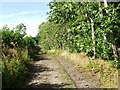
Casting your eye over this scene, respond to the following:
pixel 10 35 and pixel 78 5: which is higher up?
pixel 78 5

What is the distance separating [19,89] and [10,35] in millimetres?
4711

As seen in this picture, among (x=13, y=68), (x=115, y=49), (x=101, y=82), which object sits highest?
(x=115, y=49)

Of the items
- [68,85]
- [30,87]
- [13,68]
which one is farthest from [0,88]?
[68,85]

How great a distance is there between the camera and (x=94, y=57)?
273 inches

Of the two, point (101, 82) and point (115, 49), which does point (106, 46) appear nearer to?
point (115, 49)

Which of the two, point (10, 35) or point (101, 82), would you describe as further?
point (10, 35)

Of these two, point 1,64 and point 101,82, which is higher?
point 1,64

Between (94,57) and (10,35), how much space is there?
4924 millimetres

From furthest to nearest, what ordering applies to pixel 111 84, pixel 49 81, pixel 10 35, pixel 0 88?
pixel 10 35 → pixel 49 81 → pixel 111 84 → pixel 0 88

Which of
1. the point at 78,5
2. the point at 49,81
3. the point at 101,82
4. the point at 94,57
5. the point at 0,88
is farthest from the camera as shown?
the point at 94,57

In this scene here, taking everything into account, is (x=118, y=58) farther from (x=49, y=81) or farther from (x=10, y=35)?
(x=10, y=35)

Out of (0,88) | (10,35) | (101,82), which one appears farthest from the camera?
(10,35)

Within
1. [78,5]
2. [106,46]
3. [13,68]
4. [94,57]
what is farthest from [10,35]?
[106,46]

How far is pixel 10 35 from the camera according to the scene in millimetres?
7953
